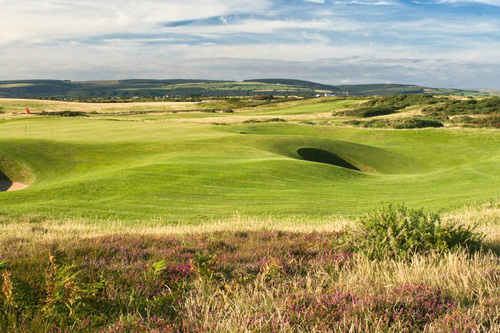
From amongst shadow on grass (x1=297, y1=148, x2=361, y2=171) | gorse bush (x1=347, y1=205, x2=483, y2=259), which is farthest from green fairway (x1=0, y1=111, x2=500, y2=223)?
gorse bush (x1=347, y1=205, x2=483, y2=259)

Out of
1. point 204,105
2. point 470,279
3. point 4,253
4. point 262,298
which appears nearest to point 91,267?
point 4,253

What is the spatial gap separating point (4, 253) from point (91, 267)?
1685 mm

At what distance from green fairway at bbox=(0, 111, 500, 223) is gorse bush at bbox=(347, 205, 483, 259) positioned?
846 cm

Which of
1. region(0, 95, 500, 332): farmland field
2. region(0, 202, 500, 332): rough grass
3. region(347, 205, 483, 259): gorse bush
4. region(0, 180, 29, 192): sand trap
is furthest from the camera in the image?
region(0, 180, 29, 192): sand trap

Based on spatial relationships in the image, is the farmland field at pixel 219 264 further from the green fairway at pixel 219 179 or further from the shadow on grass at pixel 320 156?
the shadow on grass at pixel 320 156

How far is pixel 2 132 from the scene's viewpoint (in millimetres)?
46719

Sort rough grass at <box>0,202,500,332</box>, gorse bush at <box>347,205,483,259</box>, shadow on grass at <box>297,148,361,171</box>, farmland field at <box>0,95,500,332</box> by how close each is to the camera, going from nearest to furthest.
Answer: rough grass at <box>0,202,500,332</box> < farmland field at <box>0,95,500,332</box> < gorse bush at <box>347,205,483,259</box> < shadow on grass at <box>297,148,361,171</box>

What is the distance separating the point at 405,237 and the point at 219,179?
1598 centimetres

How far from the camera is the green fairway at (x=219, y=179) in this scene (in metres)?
16.5

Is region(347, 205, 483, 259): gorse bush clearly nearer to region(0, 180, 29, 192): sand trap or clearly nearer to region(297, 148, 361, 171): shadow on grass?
region(0, 180, 29, 192): sand trap

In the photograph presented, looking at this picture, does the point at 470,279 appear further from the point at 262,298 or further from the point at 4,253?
the point at 4,253

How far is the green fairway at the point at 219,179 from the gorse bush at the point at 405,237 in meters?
8.46

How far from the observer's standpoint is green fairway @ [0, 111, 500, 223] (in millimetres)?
16484

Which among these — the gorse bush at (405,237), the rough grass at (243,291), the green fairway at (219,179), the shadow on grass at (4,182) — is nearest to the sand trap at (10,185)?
the shadow on grass at (4,182)
